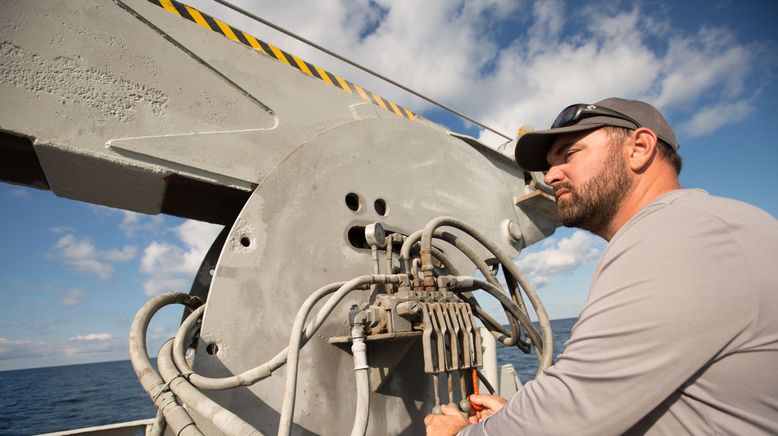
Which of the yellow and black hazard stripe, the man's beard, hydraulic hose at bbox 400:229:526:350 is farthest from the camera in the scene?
hydraulic hose at bbox 400:229:526:350

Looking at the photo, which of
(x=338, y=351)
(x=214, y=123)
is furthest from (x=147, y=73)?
(x=338, y=351)

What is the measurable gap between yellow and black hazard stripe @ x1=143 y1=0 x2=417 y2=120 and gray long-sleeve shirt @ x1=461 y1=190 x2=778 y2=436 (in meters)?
1.71

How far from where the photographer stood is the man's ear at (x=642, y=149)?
1098mm

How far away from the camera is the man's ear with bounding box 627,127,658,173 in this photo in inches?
43.2

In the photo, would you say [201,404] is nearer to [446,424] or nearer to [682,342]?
[446,424]

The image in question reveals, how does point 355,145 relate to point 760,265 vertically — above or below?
above

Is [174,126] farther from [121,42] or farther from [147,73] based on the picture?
[121,42]

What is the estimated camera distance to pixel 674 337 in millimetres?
696

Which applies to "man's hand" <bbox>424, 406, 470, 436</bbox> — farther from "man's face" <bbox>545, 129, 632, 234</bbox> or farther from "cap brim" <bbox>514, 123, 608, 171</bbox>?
"cap brim" <bbox>514, 123, 608, 171</bbox>

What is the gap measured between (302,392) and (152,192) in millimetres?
880

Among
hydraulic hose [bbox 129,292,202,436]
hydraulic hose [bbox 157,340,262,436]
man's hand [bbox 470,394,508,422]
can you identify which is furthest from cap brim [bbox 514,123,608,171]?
hydraulic hose [bbox 129,292,202,436]

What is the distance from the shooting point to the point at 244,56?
1.72m

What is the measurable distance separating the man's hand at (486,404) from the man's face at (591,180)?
0.60 metres

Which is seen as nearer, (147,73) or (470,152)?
(147,73)
